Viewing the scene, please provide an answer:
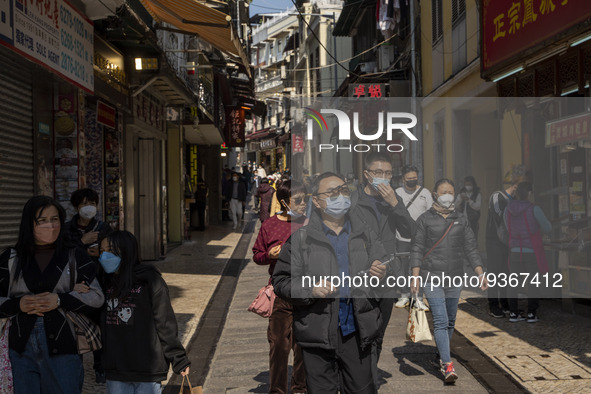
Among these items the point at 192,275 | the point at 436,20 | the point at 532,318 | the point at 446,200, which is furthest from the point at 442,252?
the point at 436,20

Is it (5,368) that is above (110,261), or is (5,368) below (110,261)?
below

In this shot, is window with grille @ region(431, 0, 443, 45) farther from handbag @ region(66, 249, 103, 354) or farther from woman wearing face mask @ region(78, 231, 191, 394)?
handbag @ region(66, 249, 103, 354)

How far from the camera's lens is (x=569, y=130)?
7.56 m

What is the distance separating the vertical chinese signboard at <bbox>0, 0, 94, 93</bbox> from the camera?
19.1ft

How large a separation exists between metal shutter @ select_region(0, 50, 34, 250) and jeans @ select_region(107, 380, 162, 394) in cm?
347

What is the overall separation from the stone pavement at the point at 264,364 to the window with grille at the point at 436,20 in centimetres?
1023

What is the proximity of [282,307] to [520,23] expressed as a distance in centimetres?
521

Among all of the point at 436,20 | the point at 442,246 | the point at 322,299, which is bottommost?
the point at 322,299

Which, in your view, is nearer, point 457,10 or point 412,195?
point 412,195

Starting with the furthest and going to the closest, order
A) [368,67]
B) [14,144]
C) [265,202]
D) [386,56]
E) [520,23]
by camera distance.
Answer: [368,67] < [386,56] < [265,202] < [520,23] < [14,144]

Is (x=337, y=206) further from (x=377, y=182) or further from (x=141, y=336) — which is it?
(x=141, y=336)

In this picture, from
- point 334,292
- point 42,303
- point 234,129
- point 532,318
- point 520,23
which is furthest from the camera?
point 234,129

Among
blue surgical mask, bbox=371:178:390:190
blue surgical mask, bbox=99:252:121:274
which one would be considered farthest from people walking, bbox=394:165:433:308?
blue surgical mask, bbox=99:252:121:274

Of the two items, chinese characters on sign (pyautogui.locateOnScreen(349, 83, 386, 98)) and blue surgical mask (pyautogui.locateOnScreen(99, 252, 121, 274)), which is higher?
chinese characters on sign (pyautogui.locateOnScreen(349, 83, 386, 98))
